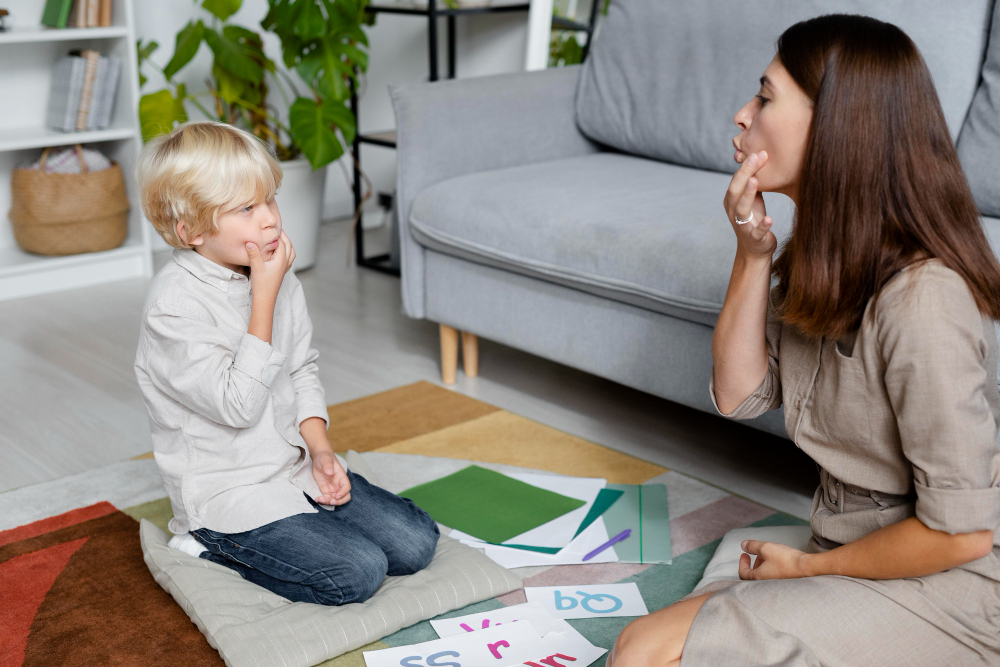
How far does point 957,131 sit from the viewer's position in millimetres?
1813

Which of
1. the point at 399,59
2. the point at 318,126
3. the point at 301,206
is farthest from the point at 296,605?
the point at 399,59

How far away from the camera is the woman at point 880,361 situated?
90 cm

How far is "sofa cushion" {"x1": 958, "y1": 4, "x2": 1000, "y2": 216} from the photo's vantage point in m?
1.71

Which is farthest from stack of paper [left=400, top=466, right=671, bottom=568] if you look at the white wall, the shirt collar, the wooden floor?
the white wall

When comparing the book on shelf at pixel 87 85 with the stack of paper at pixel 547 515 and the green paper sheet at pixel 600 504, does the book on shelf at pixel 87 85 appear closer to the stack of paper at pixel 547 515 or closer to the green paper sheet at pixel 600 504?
the stack of paper at pixel 547 515

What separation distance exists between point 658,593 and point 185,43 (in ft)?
7.23

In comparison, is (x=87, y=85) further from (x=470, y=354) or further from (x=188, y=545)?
(x=188, y=545)

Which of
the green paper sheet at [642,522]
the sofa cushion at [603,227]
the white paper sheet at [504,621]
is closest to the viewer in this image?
the white paper sheet at [504,621]

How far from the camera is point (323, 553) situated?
1.32 metres

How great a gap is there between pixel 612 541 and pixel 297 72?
1959 mm

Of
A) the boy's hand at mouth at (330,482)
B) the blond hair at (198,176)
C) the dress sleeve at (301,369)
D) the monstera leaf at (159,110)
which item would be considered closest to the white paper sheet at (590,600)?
the boy's hand at mouth at (330,482)

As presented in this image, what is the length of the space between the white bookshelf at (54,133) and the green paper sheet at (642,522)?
1.97 m

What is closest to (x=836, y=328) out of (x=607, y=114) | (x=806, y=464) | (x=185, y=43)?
(x=806, y=464)

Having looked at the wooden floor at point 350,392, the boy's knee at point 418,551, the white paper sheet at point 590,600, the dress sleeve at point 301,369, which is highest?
the dress sleeve at point 301,369
